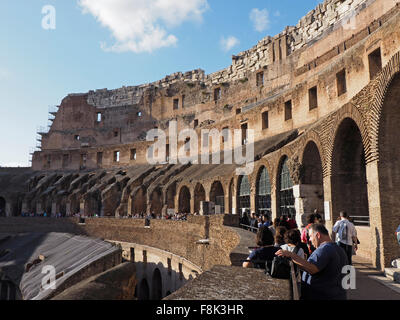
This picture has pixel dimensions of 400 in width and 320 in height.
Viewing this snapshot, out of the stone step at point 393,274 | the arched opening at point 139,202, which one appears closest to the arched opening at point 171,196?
the arched opening at point 139,202

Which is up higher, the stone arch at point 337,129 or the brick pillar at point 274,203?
the stone arch at point 337,129

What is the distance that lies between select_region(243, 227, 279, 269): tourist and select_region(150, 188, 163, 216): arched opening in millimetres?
22805

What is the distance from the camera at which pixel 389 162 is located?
7.99 m

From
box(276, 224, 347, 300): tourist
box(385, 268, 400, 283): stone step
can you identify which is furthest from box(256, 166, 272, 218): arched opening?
box(276, 224, 347, 300): tourist

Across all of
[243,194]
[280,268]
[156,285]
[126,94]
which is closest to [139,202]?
[156,285]

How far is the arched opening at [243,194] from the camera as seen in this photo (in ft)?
58.1

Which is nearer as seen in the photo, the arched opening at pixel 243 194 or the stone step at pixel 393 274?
the stone step at pixel 393 274

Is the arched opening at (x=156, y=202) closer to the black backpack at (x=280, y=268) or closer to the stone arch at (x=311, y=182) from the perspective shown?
the stone arch at (x=311, y=182)

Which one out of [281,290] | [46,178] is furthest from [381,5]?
[46,178]

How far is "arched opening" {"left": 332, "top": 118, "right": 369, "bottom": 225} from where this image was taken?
35.0 ft

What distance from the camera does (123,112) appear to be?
45375 millimetres

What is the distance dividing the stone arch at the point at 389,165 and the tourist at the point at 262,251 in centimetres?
481

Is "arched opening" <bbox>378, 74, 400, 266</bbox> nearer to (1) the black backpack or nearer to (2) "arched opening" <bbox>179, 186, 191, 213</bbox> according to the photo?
(1) the black backpack
